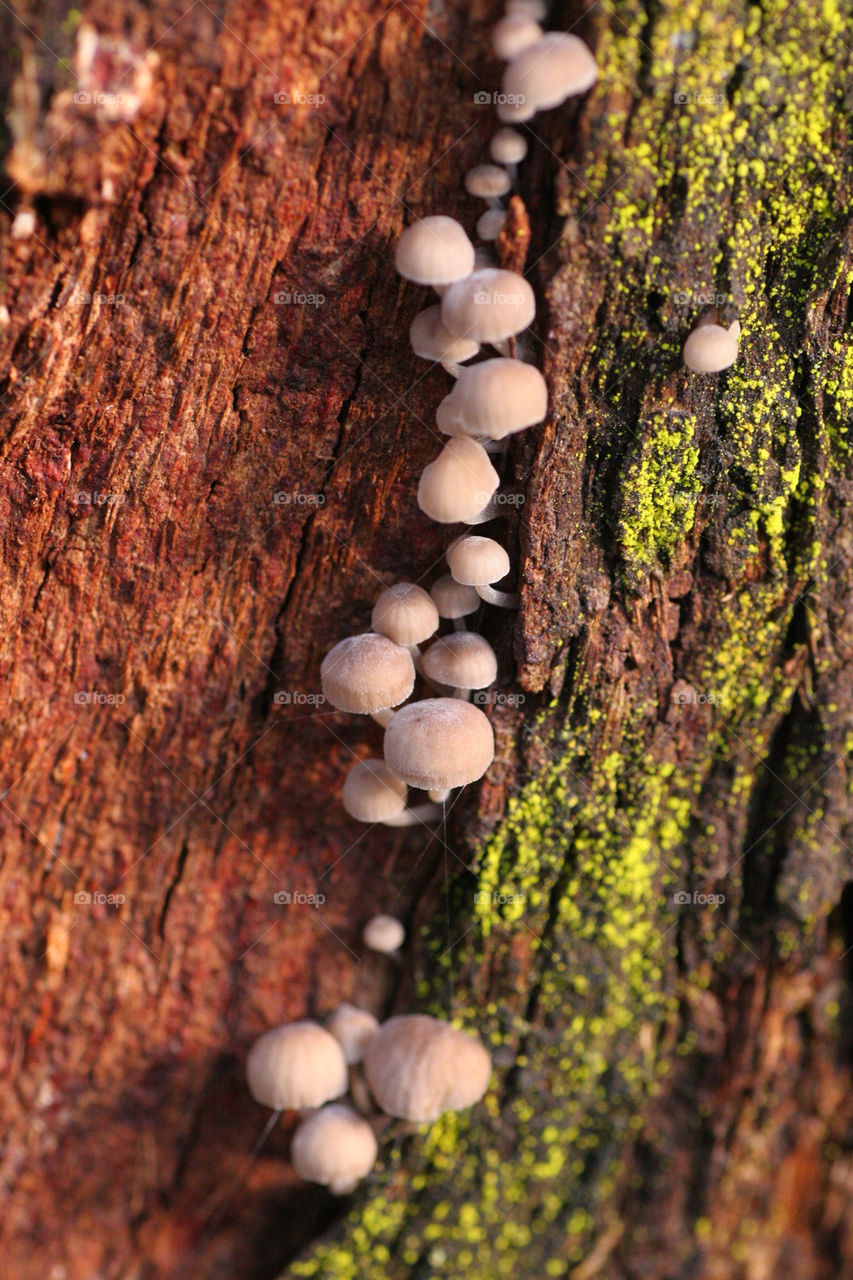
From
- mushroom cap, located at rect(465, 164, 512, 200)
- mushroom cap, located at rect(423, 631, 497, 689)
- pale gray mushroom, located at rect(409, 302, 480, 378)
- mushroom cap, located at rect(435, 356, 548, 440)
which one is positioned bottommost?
mushroom cap, located at rect(423, 631, 497, 689)

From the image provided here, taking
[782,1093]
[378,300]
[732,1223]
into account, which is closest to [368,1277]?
[732,1223]

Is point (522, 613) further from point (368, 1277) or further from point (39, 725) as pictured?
point (368, 1277)

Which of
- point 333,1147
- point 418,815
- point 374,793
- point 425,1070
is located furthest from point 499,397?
point 333,1147

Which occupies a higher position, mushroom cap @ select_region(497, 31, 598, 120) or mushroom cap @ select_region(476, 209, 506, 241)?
mushroom cap @ select_region(497, 31, 598, 120)

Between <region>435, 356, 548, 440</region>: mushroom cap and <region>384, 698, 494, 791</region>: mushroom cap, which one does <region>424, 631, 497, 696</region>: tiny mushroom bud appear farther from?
<region>435, 356, 548, 440</region>: mushroom cap

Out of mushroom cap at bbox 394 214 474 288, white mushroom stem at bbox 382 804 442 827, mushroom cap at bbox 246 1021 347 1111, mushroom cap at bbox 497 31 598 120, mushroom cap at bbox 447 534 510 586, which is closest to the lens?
mushroom cap at bbox 497 31 598 120

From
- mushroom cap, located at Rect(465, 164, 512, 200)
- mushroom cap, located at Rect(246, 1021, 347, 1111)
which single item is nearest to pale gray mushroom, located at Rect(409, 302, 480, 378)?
mushroom cap, located at Rect(465, 164, 512, 200)

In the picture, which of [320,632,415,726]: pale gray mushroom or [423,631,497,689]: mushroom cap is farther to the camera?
[423,631,497,689]: mushroom cap
